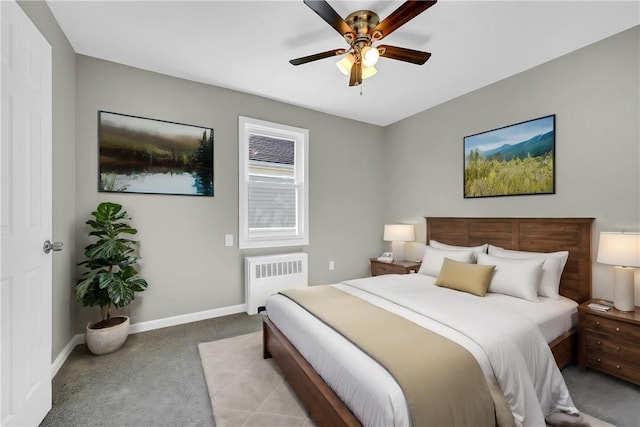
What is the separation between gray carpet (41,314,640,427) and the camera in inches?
67.2

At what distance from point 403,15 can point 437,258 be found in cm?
237

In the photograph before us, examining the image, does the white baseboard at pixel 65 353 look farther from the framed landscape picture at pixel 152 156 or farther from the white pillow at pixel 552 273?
the white pillow at pixel 552 273

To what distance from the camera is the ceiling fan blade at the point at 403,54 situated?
6.61 feet

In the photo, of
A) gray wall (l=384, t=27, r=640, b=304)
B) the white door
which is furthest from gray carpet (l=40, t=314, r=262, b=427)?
gray wall (l=384, t=27, r=640, b=304)

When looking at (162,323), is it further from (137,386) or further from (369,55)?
(369,55)

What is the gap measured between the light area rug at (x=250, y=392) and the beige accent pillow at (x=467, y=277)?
0.96 meters

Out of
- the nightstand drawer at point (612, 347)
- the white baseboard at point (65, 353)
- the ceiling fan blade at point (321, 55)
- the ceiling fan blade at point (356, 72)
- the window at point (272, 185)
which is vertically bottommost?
the white baseboard at point (65, 353)

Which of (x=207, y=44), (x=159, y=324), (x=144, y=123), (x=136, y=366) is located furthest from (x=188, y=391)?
(x=207, y=44)

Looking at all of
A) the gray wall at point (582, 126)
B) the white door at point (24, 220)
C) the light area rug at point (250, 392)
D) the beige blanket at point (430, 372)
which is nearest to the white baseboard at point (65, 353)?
the white door at point (24, 220)

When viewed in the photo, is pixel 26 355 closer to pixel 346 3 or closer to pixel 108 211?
pixel 108 211

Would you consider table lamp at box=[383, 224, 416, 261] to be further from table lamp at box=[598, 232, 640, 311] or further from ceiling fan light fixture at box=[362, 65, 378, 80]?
ceiling fan light fixture at box=[362, 65, 378, 80]

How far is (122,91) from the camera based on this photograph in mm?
2834

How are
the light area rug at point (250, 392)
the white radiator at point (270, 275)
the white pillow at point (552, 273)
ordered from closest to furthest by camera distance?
the light area rug at point (250, 392), the white pillow at point (552, 273), the white radiator at point (270, 275)

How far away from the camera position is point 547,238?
271 cm
